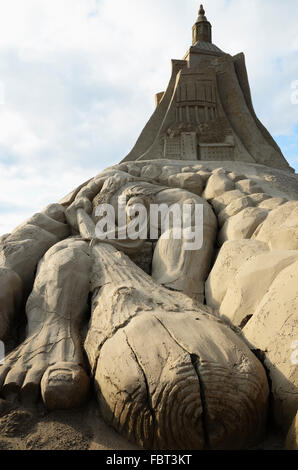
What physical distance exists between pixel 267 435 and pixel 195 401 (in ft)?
1.29

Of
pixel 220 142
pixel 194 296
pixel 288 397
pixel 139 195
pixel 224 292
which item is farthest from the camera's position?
pixel 220 142

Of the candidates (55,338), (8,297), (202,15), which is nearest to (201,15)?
(202,15)

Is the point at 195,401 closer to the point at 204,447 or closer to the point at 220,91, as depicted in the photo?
the point at 204,447

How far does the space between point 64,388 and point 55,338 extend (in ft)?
1.46

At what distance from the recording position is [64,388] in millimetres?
1830

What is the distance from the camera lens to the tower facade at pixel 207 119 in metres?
5.16

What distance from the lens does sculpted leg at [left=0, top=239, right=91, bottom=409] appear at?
6.09 feet

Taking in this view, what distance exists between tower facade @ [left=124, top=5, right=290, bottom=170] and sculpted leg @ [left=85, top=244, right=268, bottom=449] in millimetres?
3472

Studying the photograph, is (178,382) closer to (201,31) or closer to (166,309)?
(166,309)

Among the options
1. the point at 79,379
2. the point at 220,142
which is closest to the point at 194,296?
the point at 79,379
